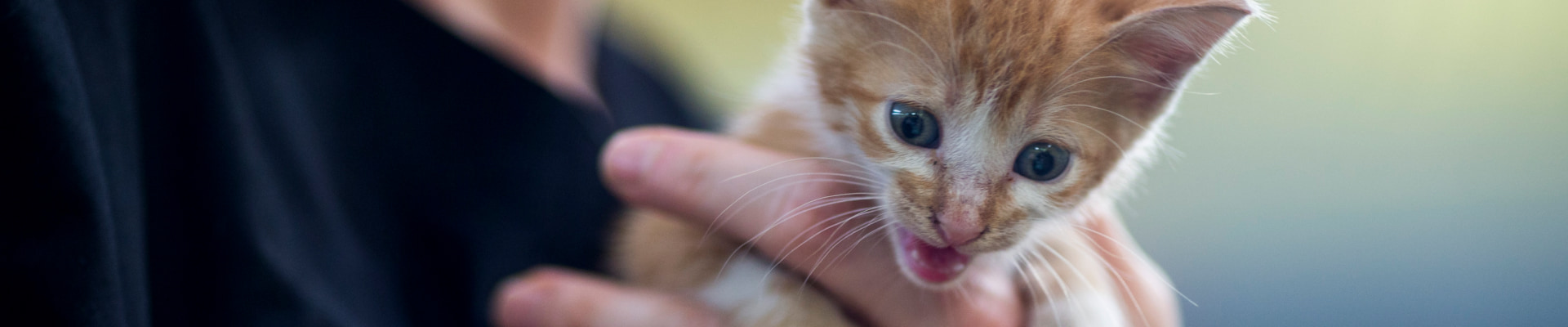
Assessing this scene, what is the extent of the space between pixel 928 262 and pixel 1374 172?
73cm

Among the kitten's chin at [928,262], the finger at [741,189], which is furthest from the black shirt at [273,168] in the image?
the kitten's chin at [928,262]

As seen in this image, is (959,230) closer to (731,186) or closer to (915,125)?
(915,125)

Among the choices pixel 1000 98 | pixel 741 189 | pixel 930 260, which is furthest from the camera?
pixel 741 189

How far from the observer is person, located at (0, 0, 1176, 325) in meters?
0.67

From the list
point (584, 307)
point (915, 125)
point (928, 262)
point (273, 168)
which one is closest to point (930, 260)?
point (928, 262)

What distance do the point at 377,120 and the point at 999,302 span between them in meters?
0.93

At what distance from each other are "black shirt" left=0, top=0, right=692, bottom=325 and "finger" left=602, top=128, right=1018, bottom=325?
278mm

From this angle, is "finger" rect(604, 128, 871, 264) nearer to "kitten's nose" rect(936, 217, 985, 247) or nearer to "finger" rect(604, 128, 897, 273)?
"finger" rect(604, 128, 897, 273)

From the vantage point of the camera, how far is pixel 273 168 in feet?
3.35

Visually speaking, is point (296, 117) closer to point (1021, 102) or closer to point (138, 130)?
point (138, 130)

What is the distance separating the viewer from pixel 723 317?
113 centimetres

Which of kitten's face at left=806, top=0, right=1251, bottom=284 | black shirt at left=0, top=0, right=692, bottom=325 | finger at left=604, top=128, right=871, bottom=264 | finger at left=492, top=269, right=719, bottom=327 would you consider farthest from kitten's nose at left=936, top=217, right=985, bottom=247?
black shirt at left=0, top=0, right=692, bottom=325

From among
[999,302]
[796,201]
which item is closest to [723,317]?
[796,201]

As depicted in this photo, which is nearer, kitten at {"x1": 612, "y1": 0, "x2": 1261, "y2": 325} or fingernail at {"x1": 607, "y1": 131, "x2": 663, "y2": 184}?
kitten at {"x1": 612, "y1": 0, "x2": 1261, "y2": 325}
